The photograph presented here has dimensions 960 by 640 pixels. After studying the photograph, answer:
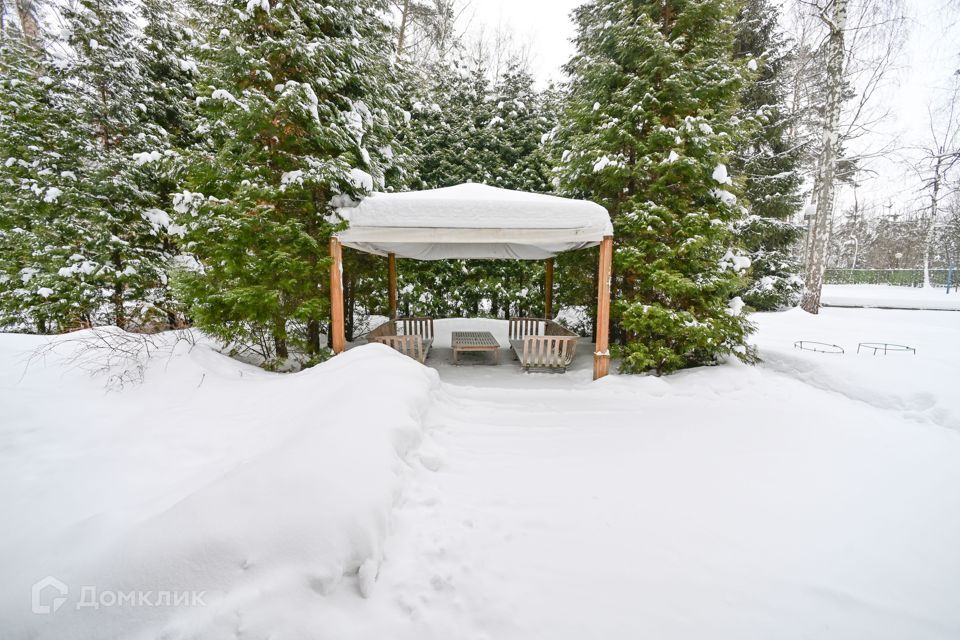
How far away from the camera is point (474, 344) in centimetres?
706

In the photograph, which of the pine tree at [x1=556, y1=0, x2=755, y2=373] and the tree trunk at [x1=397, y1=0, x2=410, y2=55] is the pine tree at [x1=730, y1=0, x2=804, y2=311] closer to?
the pine tree at [x1=556, y1=0, x2=755, y2=373]

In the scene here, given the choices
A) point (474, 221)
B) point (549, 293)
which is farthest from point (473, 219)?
point (549, 293)

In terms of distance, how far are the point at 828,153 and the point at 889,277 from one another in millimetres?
24201

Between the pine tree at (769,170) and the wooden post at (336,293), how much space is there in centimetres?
1167

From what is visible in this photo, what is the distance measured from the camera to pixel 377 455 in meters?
2.67

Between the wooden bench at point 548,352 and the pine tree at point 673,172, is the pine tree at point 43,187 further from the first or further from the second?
the pine tree at point 673,172

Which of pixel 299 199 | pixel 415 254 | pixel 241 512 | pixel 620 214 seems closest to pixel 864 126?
pixel 620 214

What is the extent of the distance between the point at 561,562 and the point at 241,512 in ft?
5.92

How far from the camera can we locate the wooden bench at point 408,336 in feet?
21.7

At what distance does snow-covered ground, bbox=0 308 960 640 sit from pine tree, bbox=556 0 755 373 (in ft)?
5.28

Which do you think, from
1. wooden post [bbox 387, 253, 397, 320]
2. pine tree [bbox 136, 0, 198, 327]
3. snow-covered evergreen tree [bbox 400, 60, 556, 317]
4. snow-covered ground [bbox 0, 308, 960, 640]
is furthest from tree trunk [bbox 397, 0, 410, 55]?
snow-covered ground [bbox 0, 308, 960, 640]

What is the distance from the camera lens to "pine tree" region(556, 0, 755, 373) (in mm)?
5781

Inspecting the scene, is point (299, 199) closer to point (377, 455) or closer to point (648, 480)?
point (377, 455)

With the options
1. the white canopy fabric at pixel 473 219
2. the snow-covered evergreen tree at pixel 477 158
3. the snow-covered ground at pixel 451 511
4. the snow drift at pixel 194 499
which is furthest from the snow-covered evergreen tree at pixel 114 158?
the snow-covered evergreen tree at pixel 477 158
